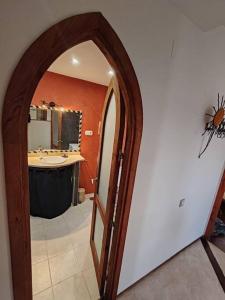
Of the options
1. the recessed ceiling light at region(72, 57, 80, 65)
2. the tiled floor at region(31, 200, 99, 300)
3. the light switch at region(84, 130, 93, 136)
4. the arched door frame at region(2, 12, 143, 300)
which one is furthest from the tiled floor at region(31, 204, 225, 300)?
the recessed ceiling light at region(72, 57, 80, 65)

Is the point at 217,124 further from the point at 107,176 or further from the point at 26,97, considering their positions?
the point at 26,97

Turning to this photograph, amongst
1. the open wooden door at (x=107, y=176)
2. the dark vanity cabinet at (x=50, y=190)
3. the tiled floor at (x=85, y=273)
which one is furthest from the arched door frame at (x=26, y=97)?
the dark vanity cabinet at (x=50, y=190)

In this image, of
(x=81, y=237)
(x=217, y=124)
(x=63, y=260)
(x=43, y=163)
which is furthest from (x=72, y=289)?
(x=217, y=124)

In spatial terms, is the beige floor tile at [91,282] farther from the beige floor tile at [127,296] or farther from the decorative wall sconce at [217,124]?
the decorative wall sconce at [217,124]

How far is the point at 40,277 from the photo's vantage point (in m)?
1.64

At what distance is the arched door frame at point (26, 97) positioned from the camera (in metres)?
0.63

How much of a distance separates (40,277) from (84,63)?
237 cm

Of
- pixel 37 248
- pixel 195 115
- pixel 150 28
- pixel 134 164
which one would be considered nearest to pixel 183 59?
pixel 150 28

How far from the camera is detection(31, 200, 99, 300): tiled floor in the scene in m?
1.55

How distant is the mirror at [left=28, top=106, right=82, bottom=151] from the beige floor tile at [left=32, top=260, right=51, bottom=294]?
5.33ft

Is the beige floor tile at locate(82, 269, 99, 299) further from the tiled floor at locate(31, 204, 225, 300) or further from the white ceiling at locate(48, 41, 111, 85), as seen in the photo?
the white ceiling at locate(48, 41, 111, 85)

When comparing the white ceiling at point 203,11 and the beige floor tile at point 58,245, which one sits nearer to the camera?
the white ceiling at point 203,11

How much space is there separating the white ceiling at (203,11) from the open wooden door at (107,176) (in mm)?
594

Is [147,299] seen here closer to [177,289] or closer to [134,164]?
[177,289]
